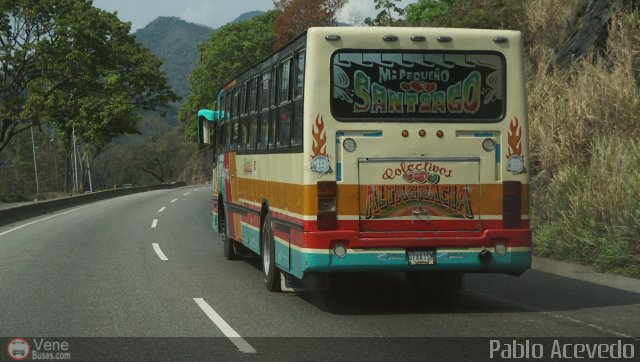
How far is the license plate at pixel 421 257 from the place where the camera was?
883 centimetres

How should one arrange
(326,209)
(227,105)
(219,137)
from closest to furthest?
(326,209)
(227,105)
(219,137)

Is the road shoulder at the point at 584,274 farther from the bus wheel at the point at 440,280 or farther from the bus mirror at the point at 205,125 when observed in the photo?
the bus mirror at the point at 205,125

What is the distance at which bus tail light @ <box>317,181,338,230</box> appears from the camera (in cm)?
872

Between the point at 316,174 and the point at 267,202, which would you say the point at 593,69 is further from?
the point at 316,174

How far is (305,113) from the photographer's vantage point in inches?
351

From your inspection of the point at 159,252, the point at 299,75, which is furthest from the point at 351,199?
the point at 159,252

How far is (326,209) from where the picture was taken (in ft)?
28.7

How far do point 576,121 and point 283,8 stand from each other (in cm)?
5484

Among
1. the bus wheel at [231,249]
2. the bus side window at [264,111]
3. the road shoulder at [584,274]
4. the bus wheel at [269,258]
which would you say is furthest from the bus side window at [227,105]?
the road shoulder at [584,274]

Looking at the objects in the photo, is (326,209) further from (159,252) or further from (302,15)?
(302,15)

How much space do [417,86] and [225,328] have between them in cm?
Result: 322

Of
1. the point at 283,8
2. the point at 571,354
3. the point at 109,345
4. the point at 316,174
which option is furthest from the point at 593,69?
the point at 283,8

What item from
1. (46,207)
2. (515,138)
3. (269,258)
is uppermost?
(515,138)

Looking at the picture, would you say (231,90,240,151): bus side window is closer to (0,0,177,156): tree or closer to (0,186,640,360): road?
(0,186,640,360): road
